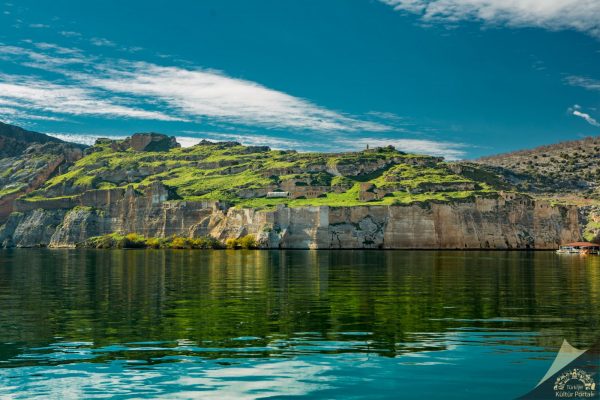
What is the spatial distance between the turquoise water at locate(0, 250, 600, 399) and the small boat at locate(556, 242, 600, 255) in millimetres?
107245

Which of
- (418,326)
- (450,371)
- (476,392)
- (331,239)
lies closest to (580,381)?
(476,392)

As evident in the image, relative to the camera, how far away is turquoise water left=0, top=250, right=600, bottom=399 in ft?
54.7

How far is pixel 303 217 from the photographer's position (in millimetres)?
179500

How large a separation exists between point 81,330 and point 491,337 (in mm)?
16694

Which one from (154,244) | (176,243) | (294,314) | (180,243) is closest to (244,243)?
(180,243)

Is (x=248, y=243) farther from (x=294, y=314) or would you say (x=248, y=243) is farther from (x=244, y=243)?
(x=294, y=314)

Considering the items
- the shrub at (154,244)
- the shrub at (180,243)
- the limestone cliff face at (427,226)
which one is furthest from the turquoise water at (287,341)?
the shrub at (154,244)

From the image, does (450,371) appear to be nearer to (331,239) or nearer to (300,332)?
(300,332)

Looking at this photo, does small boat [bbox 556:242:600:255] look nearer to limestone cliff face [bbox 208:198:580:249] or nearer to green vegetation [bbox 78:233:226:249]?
limestone cliff face [bbox 208:198:580:249]

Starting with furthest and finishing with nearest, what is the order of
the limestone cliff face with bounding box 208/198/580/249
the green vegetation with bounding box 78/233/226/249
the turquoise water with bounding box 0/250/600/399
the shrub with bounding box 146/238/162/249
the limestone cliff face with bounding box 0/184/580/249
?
the shrub with bounding box 146/238/162/249, the green vegetation with bounding box 78/233/226/249, the limestone cliff face with bounding box 208/198/580/249, the limestone cliff face with bounding box 0/184/580/249, the turquoise water with bounding box 0/250/600/399

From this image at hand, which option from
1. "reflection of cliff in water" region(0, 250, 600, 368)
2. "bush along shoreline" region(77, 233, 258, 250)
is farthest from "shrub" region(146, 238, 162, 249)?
"reflection of cliff in water" region(0, 250, 600, 368)

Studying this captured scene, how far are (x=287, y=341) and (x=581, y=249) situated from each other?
140 meters

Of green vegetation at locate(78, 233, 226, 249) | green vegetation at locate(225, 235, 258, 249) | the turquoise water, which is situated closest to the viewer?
the turquoise water

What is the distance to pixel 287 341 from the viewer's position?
23.1 metres
